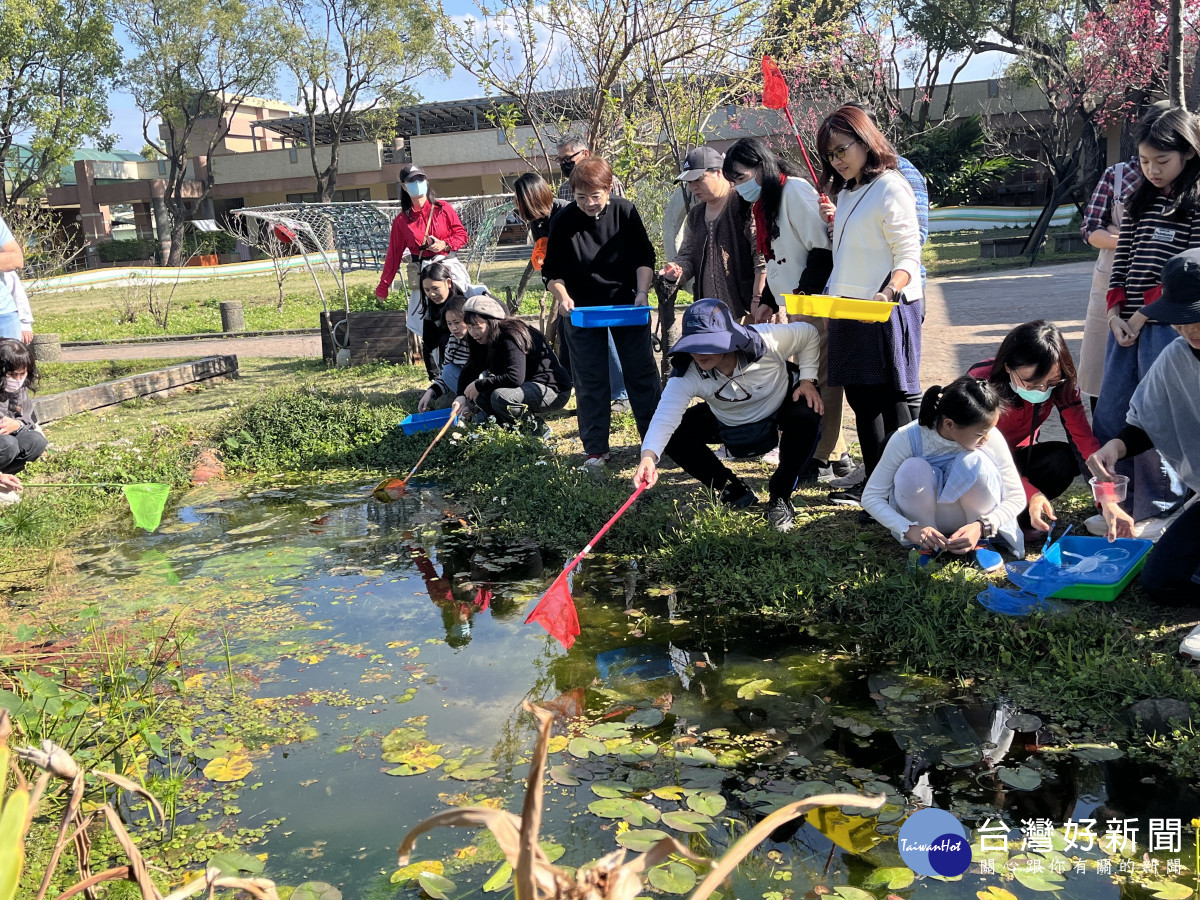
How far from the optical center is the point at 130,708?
286 cm

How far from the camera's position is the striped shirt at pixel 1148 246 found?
3.75m

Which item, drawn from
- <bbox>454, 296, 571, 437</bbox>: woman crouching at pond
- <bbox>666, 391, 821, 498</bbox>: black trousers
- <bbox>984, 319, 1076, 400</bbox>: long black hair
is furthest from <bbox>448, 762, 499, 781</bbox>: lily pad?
<bbox>454, 296, 571, 437</bbox>: woman crouching at pond

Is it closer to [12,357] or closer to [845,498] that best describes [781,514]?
[845,498]

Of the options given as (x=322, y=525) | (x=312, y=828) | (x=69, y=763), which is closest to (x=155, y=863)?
(x=312, y=828)

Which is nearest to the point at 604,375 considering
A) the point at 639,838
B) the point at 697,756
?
the point at 697,756

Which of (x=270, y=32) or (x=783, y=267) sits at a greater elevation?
(x=270, y=32)

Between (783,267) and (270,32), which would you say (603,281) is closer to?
(783,267)

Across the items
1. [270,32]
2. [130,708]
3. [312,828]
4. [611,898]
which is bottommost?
[312,828]

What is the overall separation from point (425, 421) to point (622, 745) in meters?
3.85

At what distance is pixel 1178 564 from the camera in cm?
322

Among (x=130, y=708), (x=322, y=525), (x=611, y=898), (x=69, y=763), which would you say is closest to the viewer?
(x=611, y=898)

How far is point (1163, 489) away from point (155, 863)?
3.74 meters

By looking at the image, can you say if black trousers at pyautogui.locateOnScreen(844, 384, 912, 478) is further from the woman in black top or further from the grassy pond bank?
the woman in black top

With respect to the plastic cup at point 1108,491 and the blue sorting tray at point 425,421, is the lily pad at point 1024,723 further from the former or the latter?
the blue sorting tray at point 425,421
